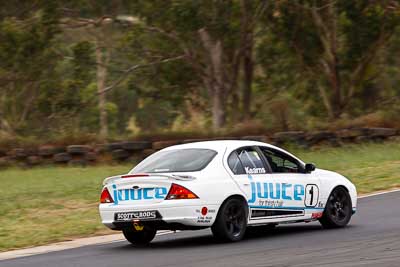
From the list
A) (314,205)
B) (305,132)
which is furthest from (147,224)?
(305,132)

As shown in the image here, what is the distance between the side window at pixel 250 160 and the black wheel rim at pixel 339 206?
55.6 inches

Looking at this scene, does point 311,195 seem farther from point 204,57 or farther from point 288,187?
point 204,57

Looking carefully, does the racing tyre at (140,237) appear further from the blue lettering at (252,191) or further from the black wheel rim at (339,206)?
the black wheel rim at (339,206)

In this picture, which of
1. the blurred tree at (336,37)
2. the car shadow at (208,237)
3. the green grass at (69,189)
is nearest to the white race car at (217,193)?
the car shadow at (208,237)

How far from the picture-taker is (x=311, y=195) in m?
13.4

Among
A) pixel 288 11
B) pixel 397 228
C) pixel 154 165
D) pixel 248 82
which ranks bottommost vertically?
pixel 397 228

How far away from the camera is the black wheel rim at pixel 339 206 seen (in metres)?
13.7

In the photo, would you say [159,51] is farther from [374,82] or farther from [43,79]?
[374,82]

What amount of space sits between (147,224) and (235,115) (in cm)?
2382

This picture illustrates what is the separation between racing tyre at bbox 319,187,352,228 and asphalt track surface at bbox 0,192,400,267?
17cm

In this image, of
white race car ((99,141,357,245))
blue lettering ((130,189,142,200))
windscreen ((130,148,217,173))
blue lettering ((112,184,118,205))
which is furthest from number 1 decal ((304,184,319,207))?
blue lettering ((112,184,118,205))

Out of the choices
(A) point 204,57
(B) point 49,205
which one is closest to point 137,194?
(B) point 49,205

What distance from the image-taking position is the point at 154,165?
1257 cm

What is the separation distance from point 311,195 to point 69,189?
7.95 m
